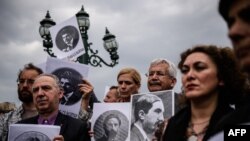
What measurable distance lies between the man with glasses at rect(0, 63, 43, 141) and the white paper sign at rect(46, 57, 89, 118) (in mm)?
204

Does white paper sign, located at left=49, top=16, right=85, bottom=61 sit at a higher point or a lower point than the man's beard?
higher

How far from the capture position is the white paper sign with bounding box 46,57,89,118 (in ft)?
12.1

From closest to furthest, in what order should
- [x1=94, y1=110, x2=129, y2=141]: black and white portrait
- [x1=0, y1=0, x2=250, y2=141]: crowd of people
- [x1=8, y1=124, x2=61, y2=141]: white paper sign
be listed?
1. [x1=0, y1=0, x2=250, y2=141]: crowd of people
2. [x1=8, y1=124, x2=61, y2=141]: white paper sign
3. [x1=94, y1=110, x2=129, y2=141]: black and white portrait

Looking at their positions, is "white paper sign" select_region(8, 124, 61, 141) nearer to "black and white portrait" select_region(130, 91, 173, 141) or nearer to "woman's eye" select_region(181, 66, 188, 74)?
"black and white portrait" select_region(130, 91, 173, 141)

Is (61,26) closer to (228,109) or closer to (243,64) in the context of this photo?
(228,109)

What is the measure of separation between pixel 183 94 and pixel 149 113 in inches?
17.4

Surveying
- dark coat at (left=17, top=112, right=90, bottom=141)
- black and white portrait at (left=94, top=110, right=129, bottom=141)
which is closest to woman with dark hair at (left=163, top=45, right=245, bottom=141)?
black and white portrait at (left=94, top=110, right=129, bottom=141)

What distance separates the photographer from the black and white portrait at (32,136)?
9.27 ft

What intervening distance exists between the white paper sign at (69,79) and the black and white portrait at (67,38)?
0.52 metres

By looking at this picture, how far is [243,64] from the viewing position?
0.95 metres

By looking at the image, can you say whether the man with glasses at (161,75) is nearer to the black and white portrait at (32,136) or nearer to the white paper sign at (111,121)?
the white paper sign at (111,121)

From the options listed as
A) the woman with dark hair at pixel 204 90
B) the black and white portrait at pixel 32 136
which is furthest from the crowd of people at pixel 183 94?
the black and white portrait at pixel 32 136

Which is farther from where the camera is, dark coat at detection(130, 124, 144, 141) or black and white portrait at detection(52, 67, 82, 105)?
black and white portrait at detection(52, 67, 82, 105)

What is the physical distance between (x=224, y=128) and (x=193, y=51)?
165 centimetres
